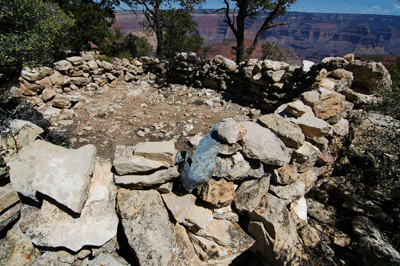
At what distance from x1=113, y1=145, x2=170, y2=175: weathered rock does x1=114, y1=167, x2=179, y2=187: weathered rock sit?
0.28 feet

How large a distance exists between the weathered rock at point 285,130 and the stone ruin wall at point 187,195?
2 centimetres

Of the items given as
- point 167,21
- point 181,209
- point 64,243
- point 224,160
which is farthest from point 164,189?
point 167,21

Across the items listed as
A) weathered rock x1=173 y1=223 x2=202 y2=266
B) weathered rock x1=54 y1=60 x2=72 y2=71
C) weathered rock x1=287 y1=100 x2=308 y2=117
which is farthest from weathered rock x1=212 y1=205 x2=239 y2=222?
weathered rock x1=54 y1=60 x2=72 y2=71

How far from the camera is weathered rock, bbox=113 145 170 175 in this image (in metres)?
3.14

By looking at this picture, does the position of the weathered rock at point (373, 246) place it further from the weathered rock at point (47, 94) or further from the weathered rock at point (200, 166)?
the weathered rock at point (47, 94)

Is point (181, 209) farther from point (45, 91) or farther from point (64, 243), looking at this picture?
point (45, 91)

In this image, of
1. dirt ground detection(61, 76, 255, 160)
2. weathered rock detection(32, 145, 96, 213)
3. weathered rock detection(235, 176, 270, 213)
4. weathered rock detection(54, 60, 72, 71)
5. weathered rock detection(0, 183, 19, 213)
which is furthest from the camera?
weathered rock detection(54, 60, 72, 71)

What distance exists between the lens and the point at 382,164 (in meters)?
3.99

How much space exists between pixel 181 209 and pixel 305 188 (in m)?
2.65

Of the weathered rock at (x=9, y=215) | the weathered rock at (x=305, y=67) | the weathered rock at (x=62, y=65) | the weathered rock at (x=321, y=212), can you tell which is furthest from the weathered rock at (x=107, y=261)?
the weathered rock at (x=62, y=65)

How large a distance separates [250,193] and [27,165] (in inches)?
142

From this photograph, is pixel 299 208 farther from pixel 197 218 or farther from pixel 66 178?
pixel 66 178

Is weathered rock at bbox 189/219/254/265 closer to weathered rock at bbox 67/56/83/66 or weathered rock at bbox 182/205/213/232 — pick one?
weathered rock at bbox 182/205/213/232

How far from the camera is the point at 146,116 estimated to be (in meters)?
6.61
